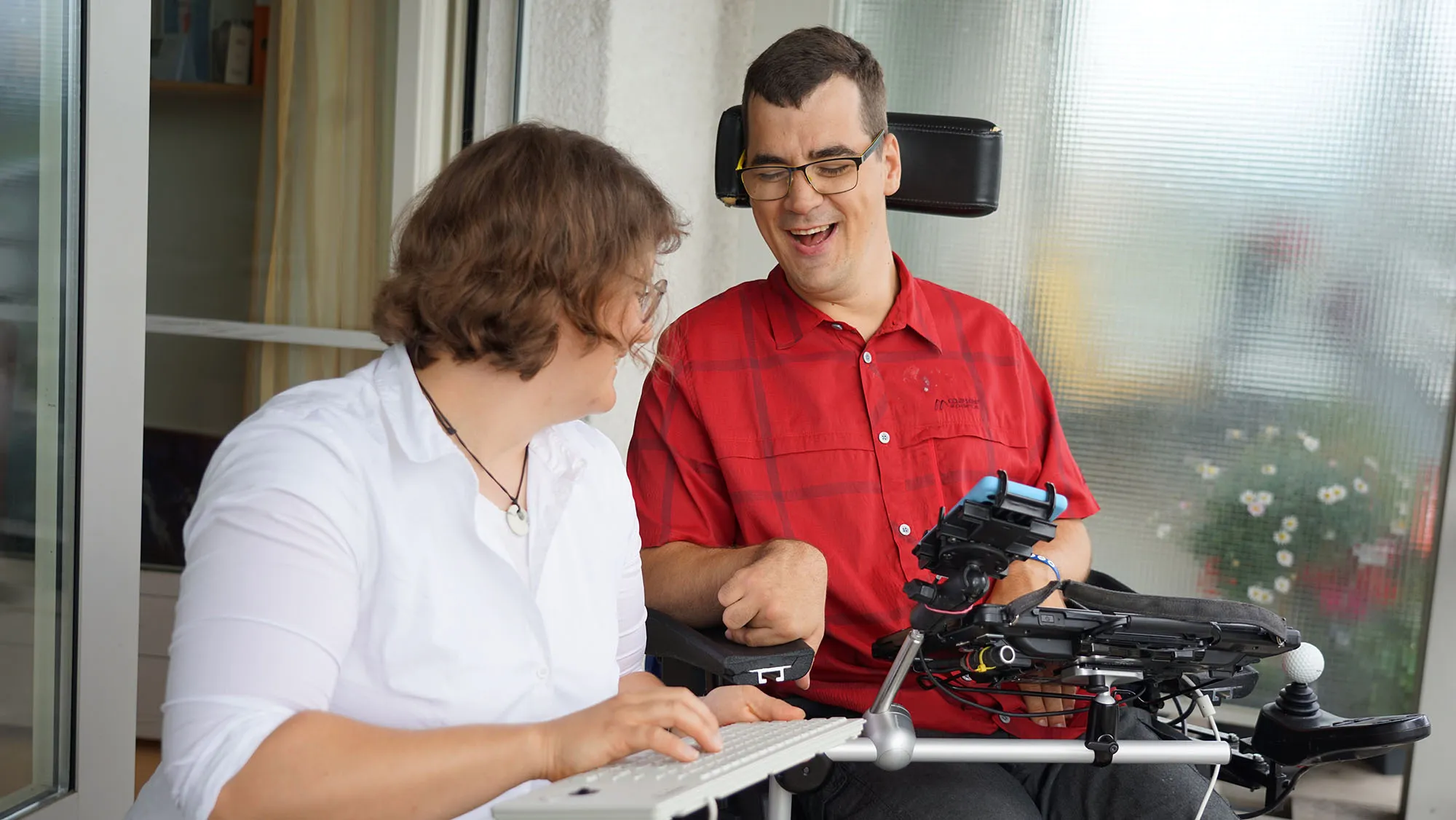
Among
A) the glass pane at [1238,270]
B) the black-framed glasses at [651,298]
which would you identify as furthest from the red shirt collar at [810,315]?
the glass pane at [1238,270]

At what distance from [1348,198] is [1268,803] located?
6.01 ft

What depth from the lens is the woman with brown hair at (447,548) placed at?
91cm

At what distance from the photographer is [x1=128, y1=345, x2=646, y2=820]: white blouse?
910 mm

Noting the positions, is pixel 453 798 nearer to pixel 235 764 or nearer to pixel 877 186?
pixel 235 764

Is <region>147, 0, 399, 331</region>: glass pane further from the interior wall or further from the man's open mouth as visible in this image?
the man's open mouth

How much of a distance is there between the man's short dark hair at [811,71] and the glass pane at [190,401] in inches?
59.7

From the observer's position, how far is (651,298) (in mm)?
1225

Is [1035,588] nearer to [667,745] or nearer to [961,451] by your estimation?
[961,451]

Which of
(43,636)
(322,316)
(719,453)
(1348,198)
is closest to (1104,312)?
(1348,198)

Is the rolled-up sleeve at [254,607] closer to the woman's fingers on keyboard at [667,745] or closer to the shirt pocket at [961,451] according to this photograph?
the woman's fingers on keyboard at [667,745]

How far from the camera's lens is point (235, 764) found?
885 millimetres

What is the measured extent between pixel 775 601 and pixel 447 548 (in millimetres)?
521

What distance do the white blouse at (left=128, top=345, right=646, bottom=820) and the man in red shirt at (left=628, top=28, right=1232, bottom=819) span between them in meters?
0.43

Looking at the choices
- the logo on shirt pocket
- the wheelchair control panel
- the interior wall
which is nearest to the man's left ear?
the logo on shirt pocket
